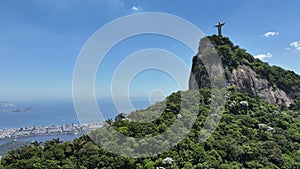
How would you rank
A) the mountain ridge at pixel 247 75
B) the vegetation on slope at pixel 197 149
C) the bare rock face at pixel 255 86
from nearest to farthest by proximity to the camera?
the vegetation on slope at pixel 197 149 < the bare rock face at pixel 255 86 < the mountain ridge at pixel 247 75

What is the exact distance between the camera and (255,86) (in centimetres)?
2356

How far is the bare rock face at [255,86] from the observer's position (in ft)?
74.9

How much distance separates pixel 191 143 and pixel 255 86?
14.6 meters

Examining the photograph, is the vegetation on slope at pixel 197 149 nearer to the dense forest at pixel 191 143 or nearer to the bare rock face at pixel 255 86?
the dense forest at pixel 191 143

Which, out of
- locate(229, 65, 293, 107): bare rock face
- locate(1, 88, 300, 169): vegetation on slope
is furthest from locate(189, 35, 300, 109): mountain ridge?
locate(1, 88, 300, 169): vegetation on slope

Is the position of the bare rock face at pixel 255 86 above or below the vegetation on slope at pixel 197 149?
above

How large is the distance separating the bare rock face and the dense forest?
13.2 feet

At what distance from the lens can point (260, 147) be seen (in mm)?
12844

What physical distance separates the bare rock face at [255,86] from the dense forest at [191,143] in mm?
4025

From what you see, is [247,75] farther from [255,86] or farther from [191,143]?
[191,143]

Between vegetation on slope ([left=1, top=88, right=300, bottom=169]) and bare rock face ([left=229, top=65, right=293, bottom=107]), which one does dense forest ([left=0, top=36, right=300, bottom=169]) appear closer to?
vegetation on slope ([left=1, top=88, right=300, bottom=169])

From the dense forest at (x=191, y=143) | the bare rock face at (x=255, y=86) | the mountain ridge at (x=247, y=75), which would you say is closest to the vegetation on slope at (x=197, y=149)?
the dense forest at (x=191, y=143)

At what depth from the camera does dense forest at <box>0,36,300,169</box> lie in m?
10.2

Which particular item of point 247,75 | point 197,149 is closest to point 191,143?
point 197,149
